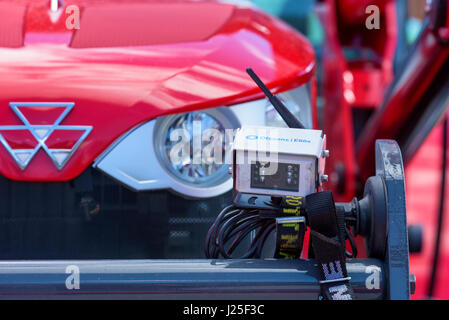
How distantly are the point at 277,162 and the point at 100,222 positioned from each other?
0.57 m

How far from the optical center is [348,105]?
3.18 meters

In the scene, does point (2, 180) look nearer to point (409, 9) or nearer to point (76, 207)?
point (76, 207)

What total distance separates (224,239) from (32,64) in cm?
65

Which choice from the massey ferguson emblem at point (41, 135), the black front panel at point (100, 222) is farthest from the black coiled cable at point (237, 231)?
the massey ferguson emblem at point (41, 135)

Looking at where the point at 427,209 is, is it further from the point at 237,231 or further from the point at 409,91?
the point at 237,231

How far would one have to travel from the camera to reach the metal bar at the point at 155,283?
1.25 meters

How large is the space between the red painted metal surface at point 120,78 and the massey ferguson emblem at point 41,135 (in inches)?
0.6

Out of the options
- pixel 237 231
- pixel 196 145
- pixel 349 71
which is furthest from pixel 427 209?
pixel 237 231

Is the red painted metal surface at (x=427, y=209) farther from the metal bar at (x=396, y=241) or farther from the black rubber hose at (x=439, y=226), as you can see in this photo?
the metal bar at (x=396, y=241)

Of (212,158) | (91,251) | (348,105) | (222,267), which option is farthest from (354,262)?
(348,105)

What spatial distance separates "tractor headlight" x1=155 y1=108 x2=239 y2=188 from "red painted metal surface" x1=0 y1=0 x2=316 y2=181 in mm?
40

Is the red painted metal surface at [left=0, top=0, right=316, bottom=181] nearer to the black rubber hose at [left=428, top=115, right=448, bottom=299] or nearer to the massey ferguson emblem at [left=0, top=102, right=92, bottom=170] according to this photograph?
the massey ferguson emblem at [left=0, top=102, right=92, bottom=170]

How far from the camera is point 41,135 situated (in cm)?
154

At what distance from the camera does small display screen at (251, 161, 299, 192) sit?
132cm
